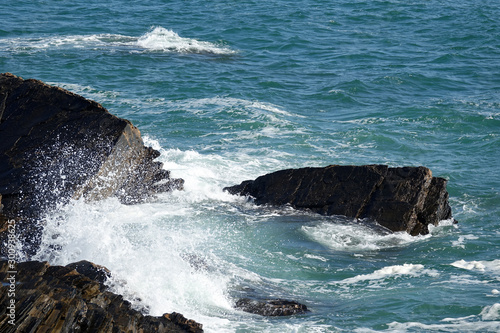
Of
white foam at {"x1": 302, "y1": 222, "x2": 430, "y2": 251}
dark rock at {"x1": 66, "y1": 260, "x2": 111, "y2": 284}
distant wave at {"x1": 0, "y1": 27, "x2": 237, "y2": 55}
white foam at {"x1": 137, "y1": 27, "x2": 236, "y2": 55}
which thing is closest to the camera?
dark rock at {"x1": 66, "y1": 260, "x2": 111, "y2": 284}

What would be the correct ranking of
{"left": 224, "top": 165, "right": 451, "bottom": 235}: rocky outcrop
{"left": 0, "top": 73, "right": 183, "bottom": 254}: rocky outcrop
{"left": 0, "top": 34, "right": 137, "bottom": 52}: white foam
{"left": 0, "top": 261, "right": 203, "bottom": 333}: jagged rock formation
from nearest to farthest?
{"left": 0, "top": 261, "right": 203, "bottom": 333}: jagged rock formation
{"left": 0, "top": 73, "right": 183, "bottom": 254}: rocky outcrop
{"left": 224, "top": 165, "right": 451, "bottom": 235}: rocky outcrop
{"left": 0, "top": 34, "right": 137, "bottom": 52}: white foam

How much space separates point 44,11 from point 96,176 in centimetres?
2603

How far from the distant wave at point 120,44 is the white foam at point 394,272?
1806 cm

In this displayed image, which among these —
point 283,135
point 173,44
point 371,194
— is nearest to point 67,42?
point 173,44

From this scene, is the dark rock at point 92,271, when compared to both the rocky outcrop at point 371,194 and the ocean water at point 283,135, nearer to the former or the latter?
the ocean water at point 283,135

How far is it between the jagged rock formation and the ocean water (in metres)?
0.93

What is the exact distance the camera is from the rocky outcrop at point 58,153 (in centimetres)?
1127

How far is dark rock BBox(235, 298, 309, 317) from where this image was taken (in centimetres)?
891

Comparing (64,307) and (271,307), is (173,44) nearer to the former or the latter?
(271,307)

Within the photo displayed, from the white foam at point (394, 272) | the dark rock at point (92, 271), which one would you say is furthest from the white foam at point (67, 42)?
the white foam at point (394, 272)

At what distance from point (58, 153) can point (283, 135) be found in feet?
26.5

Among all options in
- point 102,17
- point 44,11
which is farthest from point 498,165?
point 44,11

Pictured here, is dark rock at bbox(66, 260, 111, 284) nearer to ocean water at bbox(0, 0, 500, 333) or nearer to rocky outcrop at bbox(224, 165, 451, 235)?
ocean water at bbox(0, 0, 500, 333)

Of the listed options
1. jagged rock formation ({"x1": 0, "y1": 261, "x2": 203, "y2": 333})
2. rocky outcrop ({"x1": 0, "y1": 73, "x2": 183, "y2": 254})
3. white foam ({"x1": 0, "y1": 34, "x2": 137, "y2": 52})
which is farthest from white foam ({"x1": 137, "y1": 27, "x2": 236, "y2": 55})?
jagged rock formation ({"x1": 0, "y1": 261, "x2": 203, "y2": 333})
